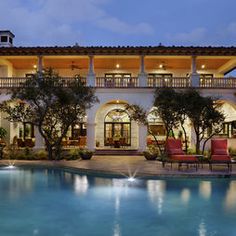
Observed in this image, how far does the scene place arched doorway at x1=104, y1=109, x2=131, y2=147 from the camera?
32.8 metres

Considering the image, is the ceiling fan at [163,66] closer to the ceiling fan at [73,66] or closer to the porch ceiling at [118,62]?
the porch ceiling at [118,62]

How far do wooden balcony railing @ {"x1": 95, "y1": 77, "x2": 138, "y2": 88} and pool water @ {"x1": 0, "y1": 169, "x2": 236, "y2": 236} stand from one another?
11.6 m

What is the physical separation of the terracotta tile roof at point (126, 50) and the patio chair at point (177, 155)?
9282 mm

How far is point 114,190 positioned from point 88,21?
192 meters

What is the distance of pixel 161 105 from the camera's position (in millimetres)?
21750

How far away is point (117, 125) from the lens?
3294 centimetres

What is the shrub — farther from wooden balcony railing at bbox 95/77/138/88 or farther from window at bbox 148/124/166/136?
window at bbox 148/124/166/136

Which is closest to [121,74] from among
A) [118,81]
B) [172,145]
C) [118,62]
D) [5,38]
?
[118,62]

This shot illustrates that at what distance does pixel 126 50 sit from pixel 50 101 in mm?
7626

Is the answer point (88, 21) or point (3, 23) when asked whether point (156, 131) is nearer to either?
point (3, 23)

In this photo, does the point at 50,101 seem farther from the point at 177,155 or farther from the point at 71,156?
the point at 177,155

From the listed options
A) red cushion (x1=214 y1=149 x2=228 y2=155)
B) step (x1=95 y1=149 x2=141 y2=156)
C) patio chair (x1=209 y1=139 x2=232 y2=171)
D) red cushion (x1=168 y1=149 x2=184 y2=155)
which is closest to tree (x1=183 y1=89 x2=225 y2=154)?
patio chair (x1=209 y1=139 x2=232 y2=171)

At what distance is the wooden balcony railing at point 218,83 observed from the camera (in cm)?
2730

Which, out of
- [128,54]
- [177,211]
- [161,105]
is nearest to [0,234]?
[177,211]
